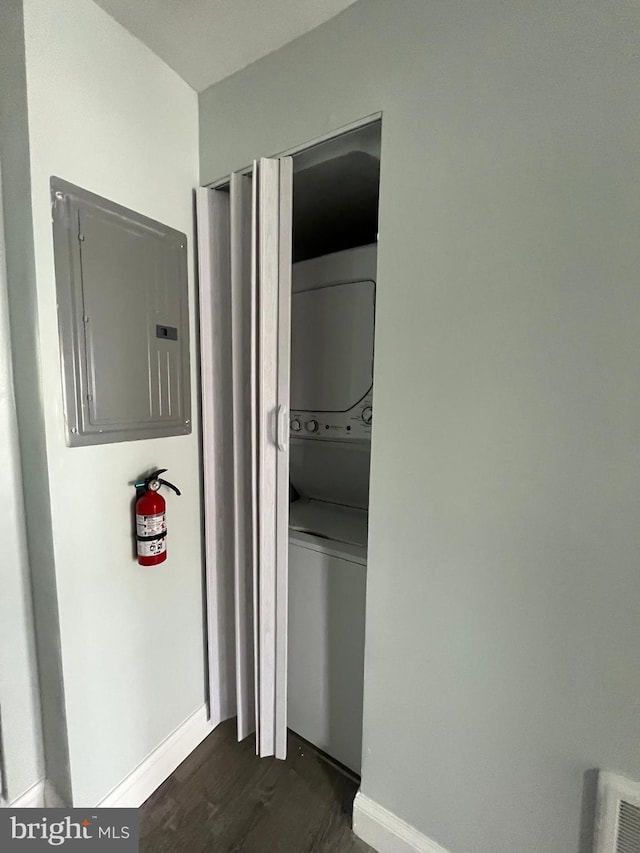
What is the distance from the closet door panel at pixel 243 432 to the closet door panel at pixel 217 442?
0.12 meters

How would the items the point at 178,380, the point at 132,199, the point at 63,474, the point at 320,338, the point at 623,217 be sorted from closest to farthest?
the point at 623,217
the point at 63,474
the point at 132,199
the point at 178,380
the point at 320,338

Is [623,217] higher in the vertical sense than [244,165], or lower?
lower

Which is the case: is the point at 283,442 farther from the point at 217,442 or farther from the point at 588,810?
the point at 588,810

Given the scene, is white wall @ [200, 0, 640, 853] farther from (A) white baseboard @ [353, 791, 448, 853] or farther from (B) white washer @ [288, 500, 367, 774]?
(B) white washer @ [288, 500, 367, 774]

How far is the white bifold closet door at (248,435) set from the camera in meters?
1.18

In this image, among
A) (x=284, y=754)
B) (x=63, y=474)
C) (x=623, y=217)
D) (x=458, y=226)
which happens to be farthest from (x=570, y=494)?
(x=284, y=754)

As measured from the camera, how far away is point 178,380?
130 cm

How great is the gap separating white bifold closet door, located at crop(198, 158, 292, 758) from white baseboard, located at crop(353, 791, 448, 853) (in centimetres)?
34

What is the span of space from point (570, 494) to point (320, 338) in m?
1.18

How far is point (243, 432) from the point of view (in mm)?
1333

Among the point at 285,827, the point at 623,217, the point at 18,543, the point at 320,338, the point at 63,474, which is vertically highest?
the point at 623,217

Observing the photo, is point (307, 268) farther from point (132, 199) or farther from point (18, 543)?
point (18, 543)

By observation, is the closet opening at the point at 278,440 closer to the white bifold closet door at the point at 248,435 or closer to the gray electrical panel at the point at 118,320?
the white bifold closet door at the point at 248,435

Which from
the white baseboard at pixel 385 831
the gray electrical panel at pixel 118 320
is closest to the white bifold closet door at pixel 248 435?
the gray electrical panel at pixel 118 320
